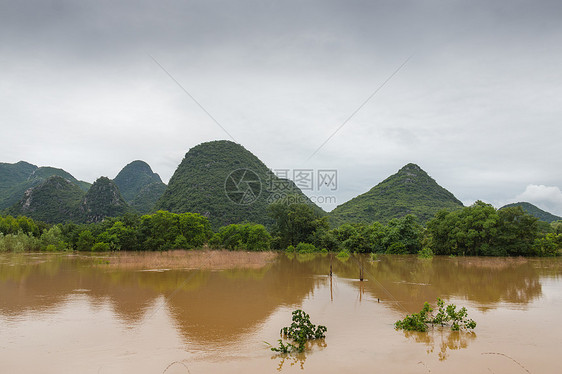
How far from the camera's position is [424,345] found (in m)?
8.37

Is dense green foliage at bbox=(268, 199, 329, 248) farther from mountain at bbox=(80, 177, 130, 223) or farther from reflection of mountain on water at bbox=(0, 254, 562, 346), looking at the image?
mountain at bbox=(80, 177, 130, 223)

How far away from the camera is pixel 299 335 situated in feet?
27.1

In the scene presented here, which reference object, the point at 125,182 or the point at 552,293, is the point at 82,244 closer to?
the point at 552,293

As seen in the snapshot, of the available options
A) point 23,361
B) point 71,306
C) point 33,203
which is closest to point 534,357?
point 23,361

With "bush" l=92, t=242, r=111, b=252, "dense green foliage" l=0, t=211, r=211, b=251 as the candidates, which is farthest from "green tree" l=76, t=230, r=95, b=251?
"bush" l=92, t=242, r=111, b=252

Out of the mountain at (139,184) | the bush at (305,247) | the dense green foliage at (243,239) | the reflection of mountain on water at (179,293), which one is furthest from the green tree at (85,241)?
the mountain at (139,184)

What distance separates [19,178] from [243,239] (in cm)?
12722

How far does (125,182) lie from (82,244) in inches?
4365

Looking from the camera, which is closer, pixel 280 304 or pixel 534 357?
pixel 534 357

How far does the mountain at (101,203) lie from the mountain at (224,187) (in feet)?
42.1

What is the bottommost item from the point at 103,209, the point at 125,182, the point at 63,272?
the point at 63,272

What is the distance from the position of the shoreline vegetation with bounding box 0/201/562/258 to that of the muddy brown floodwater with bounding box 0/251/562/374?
2045cm

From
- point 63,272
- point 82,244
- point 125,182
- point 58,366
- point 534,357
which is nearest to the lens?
point 58,366

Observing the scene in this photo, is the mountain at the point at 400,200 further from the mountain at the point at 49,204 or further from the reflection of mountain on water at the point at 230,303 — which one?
the mountain at the point at 49,204
